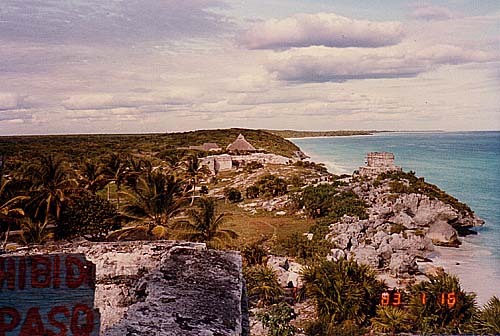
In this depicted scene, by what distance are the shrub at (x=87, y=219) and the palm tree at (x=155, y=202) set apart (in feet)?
11.9

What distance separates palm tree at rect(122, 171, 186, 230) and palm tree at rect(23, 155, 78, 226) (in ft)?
12.4

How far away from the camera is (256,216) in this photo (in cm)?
2764

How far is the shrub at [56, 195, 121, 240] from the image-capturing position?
1980 cm

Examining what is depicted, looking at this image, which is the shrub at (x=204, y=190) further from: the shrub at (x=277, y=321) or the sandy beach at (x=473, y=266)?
the shrub at (x=277, y=321)

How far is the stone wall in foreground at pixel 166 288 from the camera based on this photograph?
304 centimetres

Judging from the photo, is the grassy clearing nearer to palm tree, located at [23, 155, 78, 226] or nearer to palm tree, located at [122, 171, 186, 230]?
palm tree, located at [122, 171, 186, 230]

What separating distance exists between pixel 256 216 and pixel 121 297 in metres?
23.2

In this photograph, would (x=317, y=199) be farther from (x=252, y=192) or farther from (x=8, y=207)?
(x=8, y=207)

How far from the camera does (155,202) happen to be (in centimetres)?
1661

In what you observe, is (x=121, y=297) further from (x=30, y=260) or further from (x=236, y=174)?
(x=236, y=174)

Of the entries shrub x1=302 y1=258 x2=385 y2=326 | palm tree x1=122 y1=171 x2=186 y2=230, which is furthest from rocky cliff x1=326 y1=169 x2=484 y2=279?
palm tree x1=122 y1=171 x2=186 y2=230

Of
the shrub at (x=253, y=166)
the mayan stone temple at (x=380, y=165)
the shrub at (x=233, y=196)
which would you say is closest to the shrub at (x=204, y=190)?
the shrub at (x=233, y=196)

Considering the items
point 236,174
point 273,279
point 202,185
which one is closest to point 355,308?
point 273,279

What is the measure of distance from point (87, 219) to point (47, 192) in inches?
75.6
